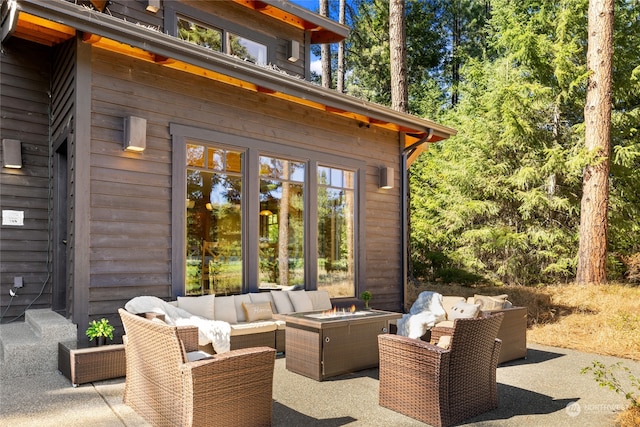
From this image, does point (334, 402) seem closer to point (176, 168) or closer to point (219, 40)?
point (176, 168)

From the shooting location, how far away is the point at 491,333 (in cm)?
357

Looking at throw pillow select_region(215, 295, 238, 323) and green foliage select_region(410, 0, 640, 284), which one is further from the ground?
green foliage select_region(410, 0, 640, 284)

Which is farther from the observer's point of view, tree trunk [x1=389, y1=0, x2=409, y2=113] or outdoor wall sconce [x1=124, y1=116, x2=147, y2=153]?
tree trunk [x1=389, y1=0, x2=409, y2=113]

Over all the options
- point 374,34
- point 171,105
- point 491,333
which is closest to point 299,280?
point 171,105

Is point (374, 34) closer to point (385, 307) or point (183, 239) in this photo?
point (385, 307)

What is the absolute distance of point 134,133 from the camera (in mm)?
4879

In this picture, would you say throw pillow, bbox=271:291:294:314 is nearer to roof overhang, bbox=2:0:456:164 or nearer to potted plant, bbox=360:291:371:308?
potted plant, bbox=360:291:371:308

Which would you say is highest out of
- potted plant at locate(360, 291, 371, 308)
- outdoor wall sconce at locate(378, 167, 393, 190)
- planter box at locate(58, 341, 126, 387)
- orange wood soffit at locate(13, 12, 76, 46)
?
orange wood soffit at locate(13, 12, 76, 46)

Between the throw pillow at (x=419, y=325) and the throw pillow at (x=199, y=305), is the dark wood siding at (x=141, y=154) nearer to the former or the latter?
the throw pillow at (x=199, y=305)

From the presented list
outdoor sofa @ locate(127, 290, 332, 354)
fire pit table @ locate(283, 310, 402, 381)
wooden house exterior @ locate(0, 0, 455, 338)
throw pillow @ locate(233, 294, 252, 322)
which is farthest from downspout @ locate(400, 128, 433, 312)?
throw pillow @ locate(233, 294, 252, 322)

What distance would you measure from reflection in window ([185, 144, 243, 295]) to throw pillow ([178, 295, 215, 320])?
23cm

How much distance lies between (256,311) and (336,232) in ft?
6.93

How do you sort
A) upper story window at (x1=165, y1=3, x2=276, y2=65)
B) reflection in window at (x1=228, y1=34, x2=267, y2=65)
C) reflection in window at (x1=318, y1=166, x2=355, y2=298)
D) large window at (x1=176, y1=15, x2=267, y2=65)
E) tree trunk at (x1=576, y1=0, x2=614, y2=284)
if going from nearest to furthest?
1. reflection in window at (x1=318, y1=166, x2=355, y2=298)
2. upper story window at (x1=165, y1=3, x2=276, y2=65)
3. large window at (x1=176, y1=15, x2=267, y2=65)
4. reflection in window at (x1=228, y1=34, x2=267, y2=65)
5. tree trunk at (x1=576, y1=0, x2=614, y2=284)

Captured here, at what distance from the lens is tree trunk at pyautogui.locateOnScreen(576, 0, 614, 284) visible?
8.86m
